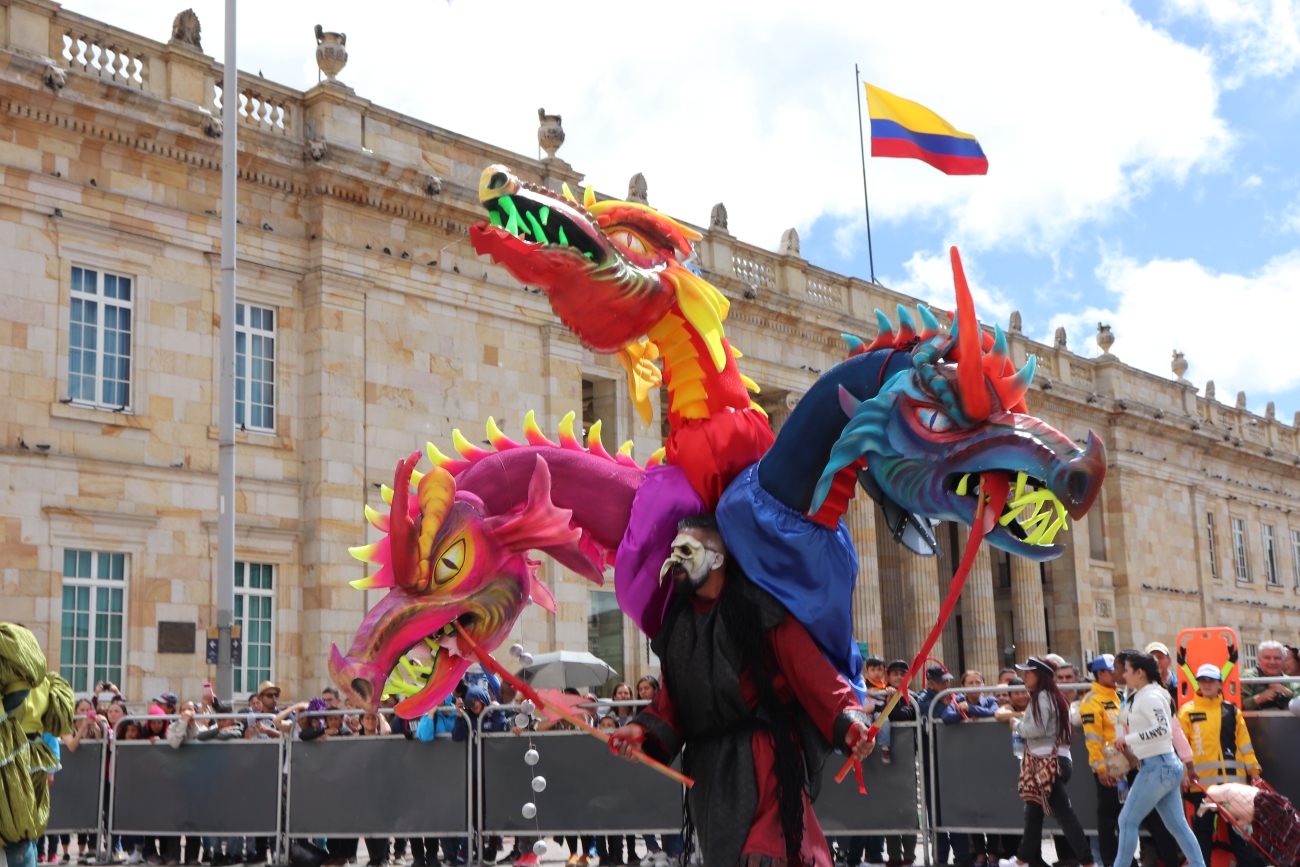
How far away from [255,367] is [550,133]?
6569 millimetres

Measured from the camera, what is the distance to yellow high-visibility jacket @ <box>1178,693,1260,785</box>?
30.0ft

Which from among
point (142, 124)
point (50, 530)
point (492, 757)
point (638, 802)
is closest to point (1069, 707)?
point (638, 802)

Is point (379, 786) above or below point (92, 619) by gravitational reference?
below

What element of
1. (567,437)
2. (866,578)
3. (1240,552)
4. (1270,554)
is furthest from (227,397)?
(1270,554)

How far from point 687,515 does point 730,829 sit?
138cm

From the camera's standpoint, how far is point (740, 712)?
5.74 meters

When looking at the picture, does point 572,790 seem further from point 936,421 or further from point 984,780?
point 936,421

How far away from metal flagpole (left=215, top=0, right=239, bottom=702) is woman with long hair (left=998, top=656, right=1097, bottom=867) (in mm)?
8699

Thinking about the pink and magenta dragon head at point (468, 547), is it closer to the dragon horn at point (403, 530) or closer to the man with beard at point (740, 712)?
the dragon horn at point (403, 530)

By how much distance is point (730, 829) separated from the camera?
5.53m

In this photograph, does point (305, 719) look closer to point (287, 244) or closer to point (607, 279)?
point (607, 279)

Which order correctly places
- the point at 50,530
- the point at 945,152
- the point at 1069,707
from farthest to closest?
the point at 50,530
the point at 1069,707
the point at 945,152

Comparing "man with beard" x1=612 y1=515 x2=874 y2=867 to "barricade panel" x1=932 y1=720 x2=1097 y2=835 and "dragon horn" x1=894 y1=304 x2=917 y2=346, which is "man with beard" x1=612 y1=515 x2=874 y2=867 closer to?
"dragon horn" x1=894 y1=304 x2=917 y2=346

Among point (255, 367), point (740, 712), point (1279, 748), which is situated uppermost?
point (255, 367)
